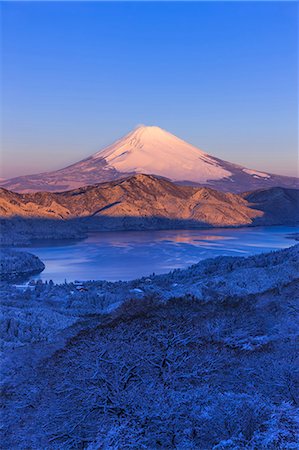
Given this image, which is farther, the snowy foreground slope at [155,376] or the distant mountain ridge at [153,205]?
the distant mountain ridge at [153,205]

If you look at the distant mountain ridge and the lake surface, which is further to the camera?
the distant mountain ridge

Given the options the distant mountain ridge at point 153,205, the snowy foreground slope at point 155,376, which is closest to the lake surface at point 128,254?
the distant mountain ridge at point 153,205

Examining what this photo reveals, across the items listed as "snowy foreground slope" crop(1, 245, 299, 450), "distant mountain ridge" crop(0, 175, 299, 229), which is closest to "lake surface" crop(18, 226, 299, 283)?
"distant mountain ridge" crop(0, 175, 299, 229)

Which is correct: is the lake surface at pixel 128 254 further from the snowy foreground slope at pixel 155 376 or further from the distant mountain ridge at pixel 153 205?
the snowy foreground slope at pixel 155 376

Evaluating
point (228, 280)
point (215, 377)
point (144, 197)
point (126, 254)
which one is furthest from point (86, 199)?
point (215, 377)

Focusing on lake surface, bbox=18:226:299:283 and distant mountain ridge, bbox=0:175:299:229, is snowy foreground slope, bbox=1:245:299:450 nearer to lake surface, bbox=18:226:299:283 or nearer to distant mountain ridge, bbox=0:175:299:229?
lake surface, bbox=18:226:299:283

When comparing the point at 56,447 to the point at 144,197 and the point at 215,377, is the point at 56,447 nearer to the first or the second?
the point at 215,377

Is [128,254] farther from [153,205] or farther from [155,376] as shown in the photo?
[153,205]
